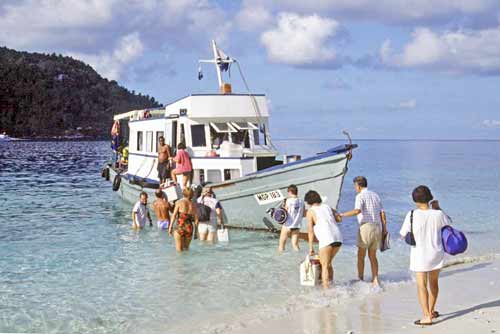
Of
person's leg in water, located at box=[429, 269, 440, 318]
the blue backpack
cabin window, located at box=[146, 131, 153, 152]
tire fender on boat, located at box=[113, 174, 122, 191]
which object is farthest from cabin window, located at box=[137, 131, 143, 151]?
the blue backpack

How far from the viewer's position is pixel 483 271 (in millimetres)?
11133

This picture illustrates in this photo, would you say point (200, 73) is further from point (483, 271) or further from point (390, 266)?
point (483, 271)

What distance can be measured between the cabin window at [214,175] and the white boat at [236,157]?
1 cm

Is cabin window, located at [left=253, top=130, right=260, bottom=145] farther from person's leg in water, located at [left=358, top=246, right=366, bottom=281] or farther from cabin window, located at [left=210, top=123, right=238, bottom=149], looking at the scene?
person's leg in water, located at [left=358, top=246, right=366, bottom=281]

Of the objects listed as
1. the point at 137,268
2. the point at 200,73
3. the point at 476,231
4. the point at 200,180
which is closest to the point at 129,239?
the point at 200,180

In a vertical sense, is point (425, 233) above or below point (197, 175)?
below

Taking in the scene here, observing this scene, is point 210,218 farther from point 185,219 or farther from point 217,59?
point 217,59

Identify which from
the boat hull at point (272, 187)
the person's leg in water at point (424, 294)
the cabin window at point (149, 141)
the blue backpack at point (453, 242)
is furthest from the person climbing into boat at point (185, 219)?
the cabin window at point (149, 141)

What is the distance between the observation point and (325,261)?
902 centimetres

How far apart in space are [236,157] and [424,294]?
9449mm

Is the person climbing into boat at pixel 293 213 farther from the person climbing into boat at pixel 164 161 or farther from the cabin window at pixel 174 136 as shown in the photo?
the cabin window at pixel 174 136

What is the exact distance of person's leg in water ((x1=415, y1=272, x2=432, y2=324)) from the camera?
7227 millimetres

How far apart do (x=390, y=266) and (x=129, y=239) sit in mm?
7195

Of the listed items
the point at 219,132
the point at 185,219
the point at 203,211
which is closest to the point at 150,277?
the point at 185,219
